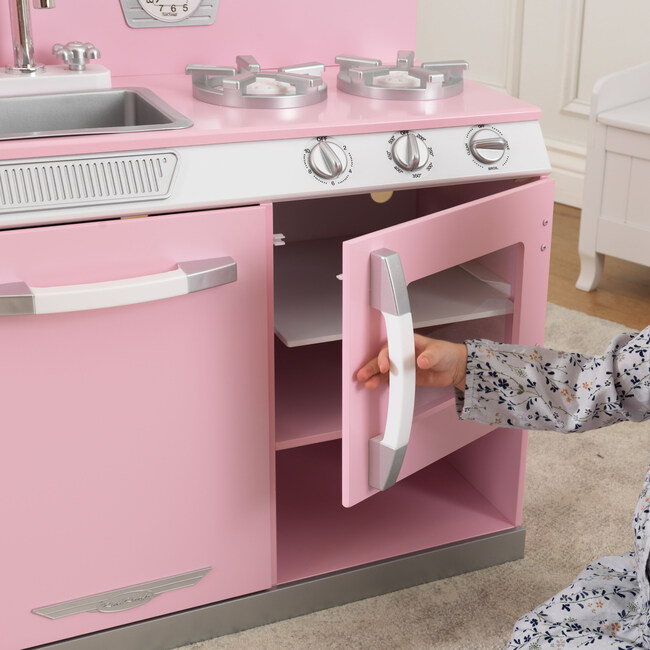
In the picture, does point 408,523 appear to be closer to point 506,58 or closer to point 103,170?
point 103,170

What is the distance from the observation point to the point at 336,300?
1418 mm

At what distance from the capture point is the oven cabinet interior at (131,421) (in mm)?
1103

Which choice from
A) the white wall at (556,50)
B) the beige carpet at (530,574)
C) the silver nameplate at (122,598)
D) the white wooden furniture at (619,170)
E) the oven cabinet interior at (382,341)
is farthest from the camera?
the white wall at (556,50)

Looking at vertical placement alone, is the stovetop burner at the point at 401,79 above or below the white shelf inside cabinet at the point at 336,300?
above

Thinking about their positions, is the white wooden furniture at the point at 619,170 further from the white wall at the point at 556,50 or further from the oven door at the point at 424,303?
the oven door at the point at 424,303

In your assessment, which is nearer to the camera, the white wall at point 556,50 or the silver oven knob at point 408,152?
the silver oven knob at point 408,152

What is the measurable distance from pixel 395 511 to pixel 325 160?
2.18 ft

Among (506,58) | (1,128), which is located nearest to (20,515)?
(1,128)

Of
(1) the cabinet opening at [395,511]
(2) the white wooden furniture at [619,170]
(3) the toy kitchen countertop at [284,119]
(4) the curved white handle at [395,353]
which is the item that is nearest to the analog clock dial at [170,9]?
(3) the toy kitchen countertop at [284,119]

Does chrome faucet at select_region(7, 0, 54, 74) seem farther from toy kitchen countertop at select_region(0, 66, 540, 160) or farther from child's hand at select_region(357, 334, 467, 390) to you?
child's hand at select_region(357, 334, 467, 390)

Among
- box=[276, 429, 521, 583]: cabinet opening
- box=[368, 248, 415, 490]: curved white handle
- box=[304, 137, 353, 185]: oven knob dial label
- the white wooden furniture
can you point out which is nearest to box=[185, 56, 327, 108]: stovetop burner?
box=[304, 137, 353, 185]: oven knob dial label

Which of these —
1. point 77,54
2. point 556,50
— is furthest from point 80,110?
point 556,50

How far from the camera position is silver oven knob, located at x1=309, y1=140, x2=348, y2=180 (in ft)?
3.87

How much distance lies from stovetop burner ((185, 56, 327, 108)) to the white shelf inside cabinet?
0.29 metres
